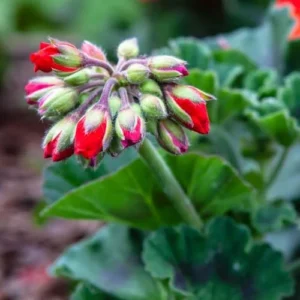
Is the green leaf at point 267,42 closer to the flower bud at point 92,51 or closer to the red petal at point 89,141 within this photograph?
the flower bud at point 92,51

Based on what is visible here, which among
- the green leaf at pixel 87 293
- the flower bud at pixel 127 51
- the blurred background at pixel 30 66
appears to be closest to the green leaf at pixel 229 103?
the flower bud at pixel 127 51

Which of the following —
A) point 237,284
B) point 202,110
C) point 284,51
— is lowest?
point 237,284

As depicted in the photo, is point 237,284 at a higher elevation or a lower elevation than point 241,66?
lower

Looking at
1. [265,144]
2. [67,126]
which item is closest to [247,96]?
[265,144]

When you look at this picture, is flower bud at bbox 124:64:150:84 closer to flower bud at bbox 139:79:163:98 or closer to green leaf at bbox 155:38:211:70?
flower bud at bbox 139:79:163:98

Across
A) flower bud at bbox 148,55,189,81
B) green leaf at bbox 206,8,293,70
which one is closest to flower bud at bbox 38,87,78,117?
flower bud at bbox 148,55,189,81

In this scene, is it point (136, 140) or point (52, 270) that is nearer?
point (136, 140)

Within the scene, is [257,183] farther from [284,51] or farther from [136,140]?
[136,140]
